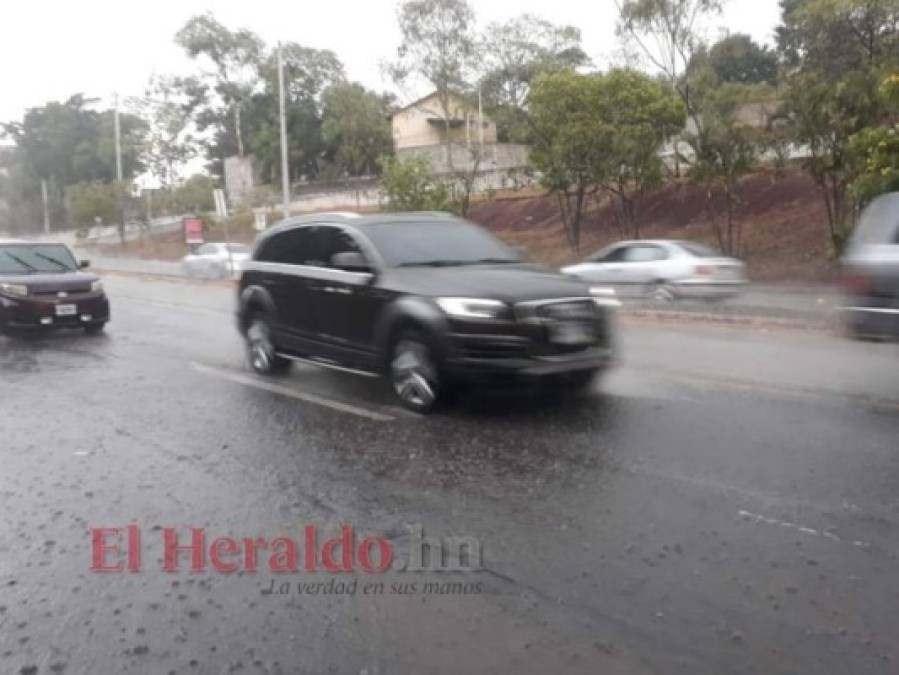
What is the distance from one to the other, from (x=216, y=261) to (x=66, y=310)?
16.8 m

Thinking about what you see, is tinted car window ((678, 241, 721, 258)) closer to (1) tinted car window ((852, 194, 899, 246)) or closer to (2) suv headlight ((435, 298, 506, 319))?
(1) tinted car window ((852, 194, 899, 246))

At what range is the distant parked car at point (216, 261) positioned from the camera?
2912 centimetres

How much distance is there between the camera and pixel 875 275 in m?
7.63

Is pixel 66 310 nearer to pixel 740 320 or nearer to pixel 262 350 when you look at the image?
pixel 262 350

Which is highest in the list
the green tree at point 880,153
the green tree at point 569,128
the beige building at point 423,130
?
the beige building at point 423,130

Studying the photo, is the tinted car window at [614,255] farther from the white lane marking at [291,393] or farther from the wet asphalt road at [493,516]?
the white lane marking at [291,393]

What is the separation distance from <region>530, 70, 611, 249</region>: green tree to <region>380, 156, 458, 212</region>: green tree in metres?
4.20

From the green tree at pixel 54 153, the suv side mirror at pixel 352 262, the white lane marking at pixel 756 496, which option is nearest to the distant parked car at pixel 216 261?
the suv side mirror at pixel 352 262

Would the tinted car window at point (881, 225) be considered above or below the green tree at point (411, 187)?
below

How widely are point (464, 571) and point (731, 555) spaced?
1.30 m

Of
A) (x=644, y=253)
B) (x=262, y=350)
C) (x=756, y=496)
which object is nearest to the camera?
(x=756, y=496)

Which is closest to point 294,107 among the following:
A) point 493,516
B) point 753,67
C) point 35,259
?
point 753,67

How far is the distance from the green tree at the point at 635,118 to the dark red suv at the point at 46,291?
17.6 meters

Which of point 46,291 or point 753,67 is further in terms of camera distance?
point 753,67
